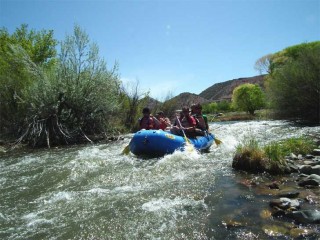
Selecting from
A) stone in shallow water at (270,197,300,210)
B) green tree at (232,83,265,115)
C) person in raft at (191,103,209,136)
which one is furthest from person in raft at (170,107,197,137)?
green tree at (232,83,265,115)

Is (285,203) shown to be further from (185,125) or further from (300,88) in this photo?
(300,88)

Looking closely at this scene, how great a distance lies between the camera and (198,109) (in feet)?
38.2

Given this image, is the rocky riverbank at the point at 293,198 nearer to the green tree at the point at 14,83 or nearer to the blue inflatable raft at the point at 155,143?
the blue inflatable raft at the point at 155,143

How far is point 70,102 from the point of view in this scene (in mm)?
16297

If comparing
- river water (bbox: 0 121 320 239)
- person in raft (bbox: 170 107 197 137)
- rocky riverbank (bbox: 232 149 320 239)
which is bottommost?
rocky riverbank (bbox: 232 149 320 239)

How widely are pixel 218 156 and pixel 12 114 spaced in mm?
12863

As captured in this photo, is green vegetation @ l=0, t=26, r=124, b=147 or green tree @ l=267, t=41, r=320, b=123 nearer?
green vegetation @ l=0, t=26, r=124, b=147

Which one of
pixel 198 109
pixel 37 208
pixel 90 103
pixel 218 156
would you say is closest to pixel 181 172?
pixel 218 156

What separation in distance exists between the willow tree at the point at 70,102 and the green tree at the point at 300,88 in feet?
39.9

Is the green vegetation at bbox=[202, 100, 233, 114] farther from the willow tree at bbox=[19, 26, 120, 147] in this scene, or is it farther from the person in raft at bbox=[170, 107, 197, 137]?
the person in raft at bbox=[170, 107, 197, 137]

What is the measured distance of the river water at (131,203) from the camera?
13.0 feet

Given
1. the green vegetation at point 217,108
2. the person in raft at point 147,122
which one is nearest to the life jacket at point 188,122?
the person in raft at point 147,122

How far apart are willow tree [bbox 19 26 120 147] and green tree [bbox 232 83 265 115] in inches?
1047

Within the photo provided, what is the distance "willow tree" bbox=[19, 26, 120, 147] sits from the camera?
15141mm
